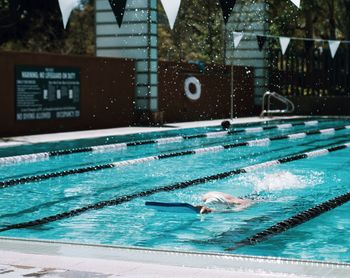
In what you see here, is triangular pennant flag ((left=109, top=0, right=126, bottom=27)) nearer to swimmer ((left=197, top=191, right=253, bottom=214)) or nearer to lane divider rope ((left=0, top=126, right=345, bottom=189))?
lane divider rope ((left=0, top=126, right=345, bottom=189))

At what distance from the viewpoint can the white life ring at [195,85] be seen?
22516mm

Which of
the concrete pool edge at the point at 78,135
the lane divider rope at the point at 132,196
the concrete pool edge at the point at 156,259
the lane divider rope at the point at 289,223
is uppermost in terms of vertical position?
the concrete pool edge at the point at 156,259

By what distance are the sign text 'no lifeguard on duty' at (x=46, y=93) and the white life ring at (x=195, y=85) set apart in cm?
519

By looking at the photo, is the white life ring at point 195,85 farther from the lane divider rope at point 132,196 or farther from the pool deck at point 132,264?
the pool deck at point 132,264

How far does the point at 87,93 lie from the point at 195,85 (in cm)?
533

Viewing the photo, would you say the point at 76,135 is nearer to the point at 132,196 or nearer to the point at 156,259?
the point at 132,196

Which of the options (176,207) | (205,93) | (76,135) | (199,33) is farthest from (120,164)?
(199,33)

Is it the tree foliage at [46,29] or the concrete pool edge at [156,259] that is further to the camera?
the tree foliage at [46,29]

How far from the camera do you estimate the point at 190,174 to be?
33.7 ft

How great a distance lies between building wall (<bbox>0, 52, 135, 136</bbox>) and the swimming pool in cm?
192

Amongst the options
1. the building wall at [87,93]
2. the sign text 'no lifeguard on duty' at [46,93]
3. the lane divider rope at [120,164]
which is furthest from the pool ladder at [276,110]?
the lane divider rope at [120,164]

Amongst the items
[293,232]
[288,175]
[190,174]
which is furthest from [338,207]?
[190,174]

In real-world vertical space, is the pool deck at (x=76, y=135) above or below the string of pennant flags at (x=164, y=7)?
below

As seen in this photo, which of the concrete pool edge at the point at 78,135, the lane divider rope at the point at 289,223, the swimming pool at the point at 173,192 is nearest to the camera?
the lane divider rope at the point at 289,223
